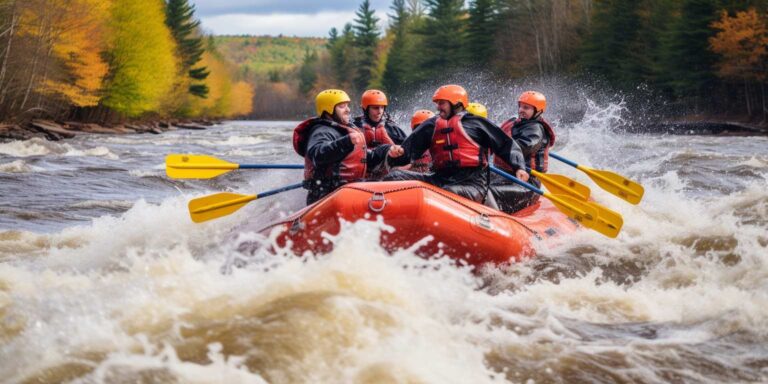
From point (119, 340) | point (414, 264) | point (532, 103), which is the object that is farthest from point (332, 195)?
point (532, 103)

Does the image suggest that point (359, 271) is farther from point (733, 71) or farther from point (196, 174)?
point (733, 71)

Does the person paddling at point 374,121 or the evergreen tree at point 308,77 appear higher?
the person paddling at point 374,121

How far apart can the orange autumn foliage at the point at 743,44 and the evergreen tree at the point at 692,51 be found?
0.94 metres

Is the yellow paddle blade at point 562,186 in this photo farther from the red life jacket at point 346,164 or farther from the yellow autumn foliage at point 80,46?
the yellow autumn foliage at point 80,46

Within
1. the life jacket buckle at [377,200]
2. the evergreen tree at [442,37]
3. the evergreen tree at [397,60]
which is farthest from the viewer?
the evergreen tree at [397,60]

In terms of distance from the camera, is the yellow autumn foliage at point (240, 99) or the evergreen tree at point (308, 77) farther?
the evergreen tree at point (308, 77)

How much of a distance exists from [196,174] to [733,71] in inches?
1211

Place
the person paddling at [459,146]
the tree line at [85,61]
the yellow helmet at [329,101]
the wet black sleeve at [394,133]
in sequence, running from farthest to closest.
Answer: the tree line at [85,61] → the wet black sleeve at [394,133] → the yellow helmet at [329,101] → the person paddling at [459,146]

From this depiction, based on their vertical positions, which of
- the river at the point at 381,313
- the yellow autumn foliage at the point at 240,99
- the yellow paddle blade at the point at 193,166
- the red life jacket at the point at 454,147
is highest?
the red life jacket at the point at 454,147

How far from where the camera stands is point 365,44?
95.6m

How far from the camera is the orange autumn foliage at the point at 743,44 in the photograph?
33531 mm

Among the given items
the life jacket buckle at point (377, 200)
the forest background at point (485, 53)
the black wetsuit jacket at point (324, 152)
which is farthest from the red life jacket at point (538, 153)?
the forest background at point (485, 53)

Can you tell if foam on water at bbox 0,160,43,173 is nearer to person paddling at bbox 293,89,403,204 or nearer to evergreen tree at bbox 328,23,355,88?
person paddling at bbox 293,89,403,204

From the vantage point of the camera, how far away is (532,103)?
988 cm
